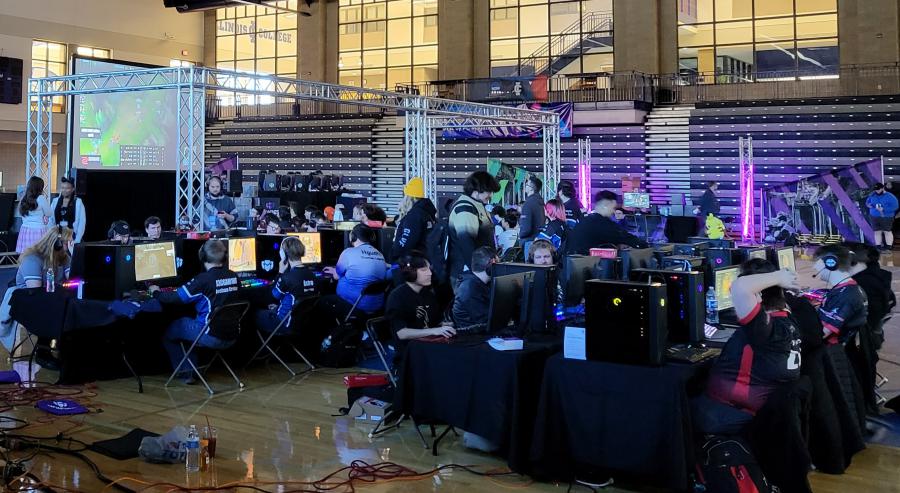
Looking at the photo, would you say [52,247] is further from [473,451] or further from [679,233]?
[679,233]

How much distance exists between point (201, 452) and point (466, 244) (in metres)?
3.01

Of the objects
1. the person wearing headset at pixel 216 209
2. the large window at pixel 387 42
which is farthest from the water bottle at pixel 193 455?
the large window at pixel 387 42

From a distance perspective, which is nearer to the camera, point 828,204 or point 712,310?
point 712,310

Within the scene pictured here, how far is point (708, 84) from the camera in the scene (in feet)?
72.0

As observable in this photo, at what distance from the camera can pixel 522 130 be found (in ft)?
74.8

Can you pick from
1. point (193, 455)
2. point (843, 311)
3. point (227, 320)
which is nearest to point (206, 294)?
point (227, 320)

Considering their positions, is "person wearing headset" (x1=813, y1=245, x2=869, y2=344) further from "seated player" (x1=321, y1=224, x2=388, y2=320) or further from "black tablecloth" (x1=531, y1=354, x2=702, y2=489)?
"seated player" (x1=321, y1=224, x2=388, y2=320)

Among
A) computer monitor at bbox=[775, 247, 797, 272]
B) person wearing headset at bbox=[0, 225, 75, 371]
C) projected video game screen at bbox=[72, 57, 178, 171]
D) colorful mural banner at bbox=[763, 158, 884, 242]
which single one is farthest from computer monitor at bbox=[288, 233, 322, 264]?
colorful mural banner at bbox=[763, 158, 884, 242]

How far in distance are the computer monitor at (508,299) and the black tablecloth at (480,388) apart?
0.72 ft

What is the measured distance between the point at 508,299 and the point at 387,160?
19.8 metres

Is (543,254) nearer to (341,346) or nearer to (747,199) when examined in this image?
(341,346)

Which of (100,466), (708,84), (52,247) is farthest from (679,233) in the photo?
(100,466)

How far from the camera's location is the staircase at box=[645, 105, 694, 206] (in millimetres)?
20984

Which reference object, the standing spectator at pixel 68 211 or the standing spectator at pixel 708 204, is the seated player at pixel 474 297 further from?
the standing spectator at pixel 708 204
